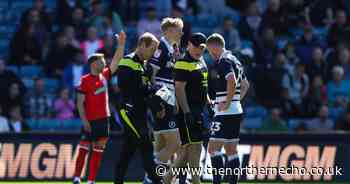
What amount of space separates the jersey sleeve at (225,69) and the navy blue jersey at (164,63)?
2.29ft

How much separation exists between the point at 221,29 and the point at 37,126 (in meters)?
4.70

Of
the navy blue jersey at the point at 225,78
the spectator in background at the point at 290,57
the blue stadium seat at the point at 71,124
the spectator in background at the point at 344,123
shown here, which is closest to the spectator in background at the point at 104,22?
the blue stadium seat at the point at 71,124

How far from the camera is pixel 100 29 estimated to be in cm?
2562

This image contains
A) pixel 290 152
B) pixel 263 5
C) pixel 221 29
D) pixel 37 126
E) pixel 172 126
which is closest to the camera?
pixel 172 126

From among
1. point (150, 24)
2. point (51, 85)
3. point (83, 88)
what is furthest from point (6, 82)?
point (83, 88)

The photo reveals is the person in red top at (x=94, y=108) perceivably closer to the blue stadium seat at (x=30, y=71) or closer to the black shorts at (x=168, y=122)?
the black shorts at (x=168, y=122)

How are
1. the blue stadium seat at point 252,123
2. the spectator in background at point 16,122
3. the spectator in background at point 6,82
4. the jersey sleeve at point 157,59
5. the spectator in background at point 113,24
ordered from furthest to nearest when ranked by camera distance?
the spectator in background at point 113,24, the blue stadium seat at point 252,123, the spectator in background at point 6,82, the spectator in background at point 16,122, the jersey sleeve at point 157,59

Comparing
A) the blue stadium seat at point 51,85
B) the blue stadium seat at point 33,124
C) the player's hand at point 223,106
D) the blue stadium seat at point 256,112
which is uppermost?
the player's hand at point 223,106

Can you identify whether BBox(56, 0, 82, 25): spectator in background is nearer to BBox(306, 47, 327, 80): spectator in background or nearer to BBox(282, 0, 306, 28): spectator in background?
BBox(282, 0, 306, 28): spectator in background

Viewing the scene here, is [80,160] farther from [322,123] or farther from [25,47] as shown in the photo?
[322,123]

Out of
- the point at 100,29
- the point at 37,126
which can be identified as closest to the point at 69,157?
the point at 37,126

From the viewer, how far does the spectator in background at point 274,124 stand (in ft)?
78.6

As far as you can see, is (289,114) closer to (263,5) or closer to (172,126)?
(263,5)

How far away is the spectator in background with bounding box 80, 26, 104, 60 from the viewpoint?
2486 centimetres
